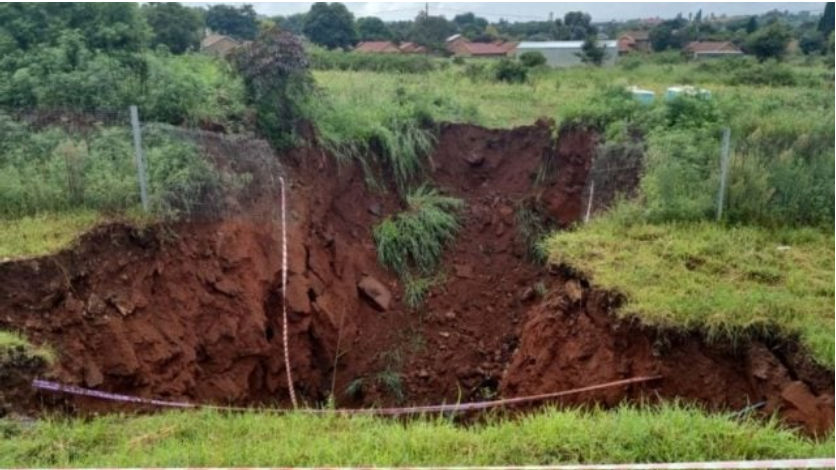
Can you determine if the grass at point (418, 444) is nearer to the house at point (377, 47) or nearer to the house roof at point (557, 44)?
the house at point (377, 47)

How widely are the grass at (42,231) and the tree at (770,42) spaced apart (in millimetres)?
27396

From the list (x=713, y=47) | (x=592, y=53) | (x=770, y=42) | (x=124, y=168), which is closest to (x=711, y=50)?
(x=713, y=47)

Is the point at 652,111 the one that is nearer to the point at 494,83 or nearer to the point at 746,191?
the point at 746,191

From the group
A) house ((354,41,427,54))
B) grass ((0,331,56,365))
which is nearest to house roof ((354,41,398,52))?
house ((354,41,427,54))

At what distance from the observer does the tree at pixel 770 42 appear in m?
27.9

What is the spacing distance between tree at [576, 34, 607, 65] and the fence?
2440 centimetres

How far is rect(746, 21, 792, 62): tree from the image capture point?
27922 millimetres

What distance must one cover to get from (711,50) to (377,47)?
51.5ft

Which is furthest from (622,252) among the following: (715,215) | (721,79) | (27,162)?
(721,79)

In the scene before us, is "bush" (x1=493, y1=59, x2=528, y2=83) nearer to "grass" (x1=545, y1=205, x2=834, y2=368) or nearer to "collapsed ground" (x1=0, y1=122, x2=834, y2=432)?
"collapsed ground" (x1=0, y1=122, x2=834, y2=432)

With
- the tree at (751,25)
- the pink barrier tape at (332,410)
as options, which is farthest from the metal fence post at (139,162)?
the tree at (751,25)

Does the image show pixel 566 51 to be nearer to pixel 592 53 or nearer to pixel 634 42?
pixel 592 53

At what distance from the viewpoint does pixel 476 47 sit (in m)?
32.2

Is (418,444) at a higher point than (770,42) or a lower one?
lower
